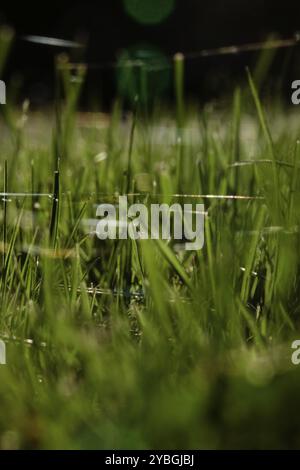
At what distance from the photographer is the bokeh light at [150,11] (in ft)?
27.3

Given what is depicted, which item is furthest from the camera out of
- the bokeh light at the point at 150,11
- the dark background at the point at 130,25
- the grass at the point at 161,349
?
the bokeh light at the point at 150,11

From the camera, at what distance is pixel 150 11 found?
8500 mm

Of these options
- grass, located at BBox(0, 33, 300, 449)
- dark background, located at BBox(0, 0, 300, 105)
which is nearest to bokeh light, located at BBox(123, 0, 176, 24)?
dark background, located at BBox(0, 0, 300, 105)

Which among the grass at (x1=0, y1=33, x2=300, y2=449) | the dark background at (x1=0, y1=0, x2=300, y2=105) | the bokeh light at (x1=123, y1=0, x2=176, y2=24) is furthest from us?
the bokeh light at (x1=123, y1=0, x2=176, y2=24)

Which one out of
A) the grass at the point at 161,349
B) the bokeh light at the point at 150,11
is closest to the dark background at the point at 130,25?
the bokeh light at the point at 150,11

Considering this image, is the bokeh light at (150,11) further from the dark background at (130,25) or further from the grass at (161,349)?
the grass at (161,349)

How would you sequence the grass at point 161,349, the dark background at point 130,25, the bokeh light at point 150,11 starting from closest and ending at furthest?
the grass at point 161,349
the dark background at point 130,25
the bokeh light at point 150,11

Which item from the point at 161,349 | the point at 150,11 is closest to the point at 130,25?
the point at 150,11

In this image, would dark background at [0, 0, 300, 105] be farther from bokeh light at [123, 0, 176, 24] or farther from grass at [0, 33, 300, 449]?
grass at [0, 33, 300, 449]

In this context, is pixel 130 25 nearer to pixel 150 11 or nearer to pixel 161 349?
pixel 150 11

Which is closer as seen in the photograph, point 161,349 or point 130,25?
point 161,349

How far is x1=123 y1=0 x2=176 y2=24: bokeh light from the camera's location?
8.34 m
